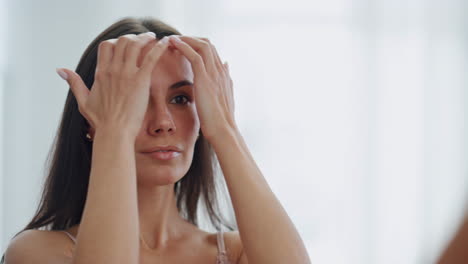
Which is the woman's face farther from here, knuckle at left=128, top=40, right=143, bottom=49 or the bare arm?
the bare arm

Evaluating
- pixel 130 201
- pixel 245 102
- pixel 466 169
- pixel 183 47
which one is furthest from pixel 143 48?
pixel 466 169

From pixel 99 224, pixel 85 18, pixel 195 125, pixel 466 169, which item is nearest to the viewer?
pixel 99 224

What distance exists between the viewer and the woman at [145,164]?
0.89 m

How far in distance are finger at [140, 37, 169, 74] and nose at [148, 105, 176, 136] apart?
89 mm

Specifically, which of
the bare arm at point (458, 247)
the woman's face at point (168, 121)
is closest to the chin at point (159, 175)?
the woman's face at point (168, 121)

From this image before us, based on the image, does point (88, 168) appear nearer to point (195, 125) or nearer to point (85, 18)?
point (195, 125)

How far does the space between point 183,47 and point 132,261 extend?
1.36 feet

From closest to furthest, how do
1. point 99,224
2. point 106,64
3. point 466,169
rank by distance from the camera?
point 99,224, point 106,64, point 466,169

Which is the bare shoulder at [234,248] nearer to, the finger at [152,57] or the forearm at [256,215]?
the forearm at [256,215]

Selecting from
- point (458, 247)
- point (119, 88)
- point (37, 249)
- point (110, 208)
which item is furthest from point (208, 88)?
point (458, 247)

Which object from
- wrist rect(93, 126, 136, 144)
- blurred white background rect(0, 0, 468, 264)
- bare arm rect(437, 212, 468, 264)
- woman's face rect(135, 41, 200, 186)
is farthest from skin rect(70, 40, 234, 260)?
blurred white background rect(0, 0, 468, 264)

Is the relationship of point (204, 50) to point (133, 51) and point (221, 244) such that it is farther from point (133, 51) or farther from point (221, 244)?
point (221, 244)

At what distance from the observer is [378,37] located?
2.67 metres

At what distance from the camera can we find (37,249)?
3.40 ft
